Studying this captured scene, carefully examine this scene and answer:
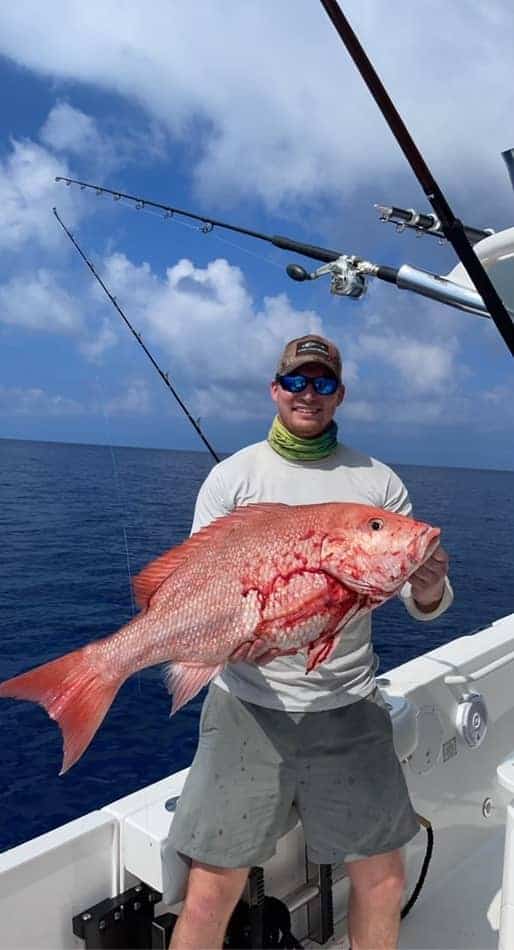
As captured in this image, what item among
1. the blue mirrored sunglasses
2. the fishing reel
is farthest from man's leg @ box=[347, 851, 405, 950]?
the fishing reel

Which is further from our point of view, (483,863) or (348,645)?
(483,863)

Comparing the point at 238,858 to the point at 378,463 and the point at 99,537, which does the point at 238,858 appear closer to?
the point at 378,463

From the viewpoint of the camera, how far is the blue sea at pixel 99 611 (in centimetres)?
662

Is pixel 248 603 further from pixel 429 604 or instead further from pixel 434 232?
pixel 434 232

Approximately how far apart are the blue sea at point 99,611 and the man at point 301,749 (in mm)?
1275

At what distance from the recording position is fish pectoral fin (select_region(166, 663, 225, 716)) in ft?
6.82

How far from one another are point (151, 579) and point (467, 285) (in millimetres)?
1615

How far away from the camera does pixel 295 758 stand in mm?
2484

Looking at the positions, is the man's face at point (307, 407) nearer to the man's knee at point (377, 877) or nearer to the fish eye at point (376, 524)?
the fish eye at point (376, 524)

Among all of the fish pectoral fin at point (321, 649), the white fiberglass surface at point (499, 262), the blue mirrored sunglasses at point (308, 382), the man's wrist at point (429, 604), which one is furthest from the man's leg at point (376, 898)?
the white fiberglass surface at point (499, 262)

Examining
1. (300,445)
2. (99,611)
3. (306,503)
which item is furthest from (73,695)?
(99,611)

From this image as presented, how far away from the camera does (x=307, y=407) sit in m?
2.52

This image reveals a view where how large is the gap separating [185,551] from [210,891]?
1.15m

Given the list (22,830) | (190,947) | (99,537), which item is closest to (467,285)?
(190,947)
